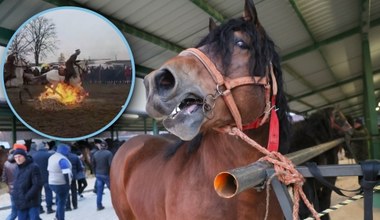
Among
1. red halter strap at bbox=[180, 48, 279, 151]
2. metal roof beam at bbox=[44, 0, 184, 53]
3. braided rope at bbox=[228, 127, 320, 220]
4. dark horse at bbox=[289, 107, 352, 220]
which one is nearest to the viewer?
braided rope at bbox=[228, 127, 320, 220]

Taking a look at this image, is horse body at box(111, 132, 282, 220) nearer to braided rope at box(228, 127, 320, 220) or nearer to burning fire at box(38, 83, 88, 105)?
braided rope at box(228, 127, 320, 220)

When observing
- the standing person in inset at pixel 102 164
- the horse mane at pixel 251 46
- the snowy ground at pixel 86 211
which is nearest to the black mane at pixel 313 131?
the horse mane at pixel 251 46

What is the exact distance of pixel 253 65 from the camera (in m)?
1.46

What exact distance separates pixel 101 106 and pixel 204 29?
176 inches

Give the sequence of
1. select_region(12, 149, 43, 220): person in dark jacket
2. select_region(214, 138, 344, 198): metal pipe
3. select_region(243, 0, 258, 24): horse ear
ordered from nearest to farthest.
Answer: select_region(214, 138, 344, 198): metal pipe
select_region(243, 0, 258, 24): horse ear
select_region(12, 149, 43, 220): person in dark jacket

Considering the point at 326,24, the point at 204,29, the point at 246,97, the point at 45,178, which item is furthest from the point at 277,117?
the point at 326,24

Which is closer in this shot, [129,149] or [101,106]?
[101,106]

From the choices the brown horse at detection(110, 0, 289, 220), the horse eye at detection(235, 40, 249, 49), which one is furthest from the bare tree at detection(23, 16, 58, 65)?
the horse eye at detection(235, 40, 249, 49)

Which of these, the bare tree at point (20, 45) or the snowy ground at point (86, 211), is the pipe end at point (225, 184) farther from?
the snowy ground at point (86, 211)

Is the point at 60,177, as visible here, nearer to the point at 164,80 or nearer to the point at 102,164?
the point at 102,164

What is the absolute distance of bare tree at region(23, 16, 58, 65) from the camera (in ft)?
5.26

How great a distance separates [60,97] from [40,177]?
14.3 feet

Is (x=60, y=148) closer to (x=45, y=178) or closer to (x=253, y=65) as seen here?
(x=45, y=178)

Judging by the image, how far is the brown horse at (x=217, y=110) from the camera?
4.29 feet
